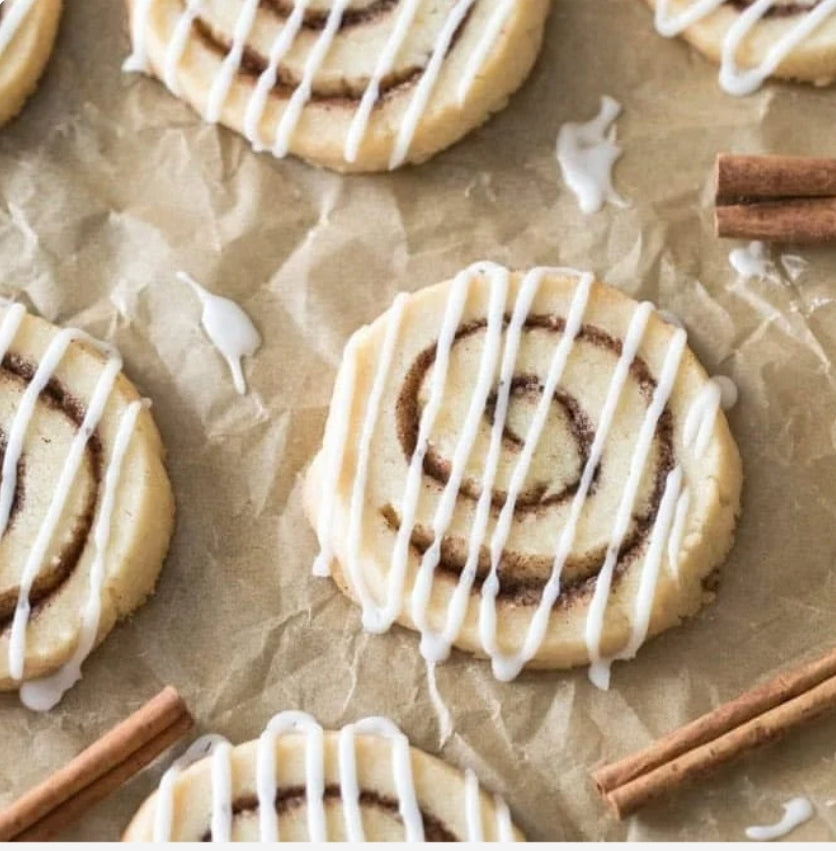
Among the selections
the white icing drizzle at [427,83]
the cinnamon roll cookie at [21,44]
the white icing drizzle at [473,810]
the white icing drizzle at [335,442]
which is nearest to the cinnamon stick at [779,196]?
the white icing drizzle at [427,83]

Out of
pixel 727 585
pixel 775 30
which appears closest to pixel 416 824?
pixel 727 585

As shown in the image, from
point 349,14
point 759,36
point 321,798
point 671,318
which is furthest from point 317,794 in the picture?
point 759,36

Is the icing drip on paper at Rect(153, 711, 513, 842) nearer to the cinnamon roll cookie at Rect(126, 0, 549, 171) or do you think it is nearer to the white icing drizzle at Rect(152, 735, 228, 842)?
the white icing drizzle at Rect(152, 735, 228, 842)

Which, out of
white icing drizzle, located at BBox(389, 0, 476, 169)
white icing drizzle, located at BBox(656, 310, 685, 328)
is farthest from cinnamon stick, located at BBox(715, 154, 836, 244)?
white icing drizzle, located at BBox(389, 0, 476, 169)

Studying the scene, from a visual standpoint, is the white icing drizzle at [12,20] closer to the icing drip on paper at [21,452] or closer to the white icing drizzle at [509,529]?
the icing drip on paper at [21,452]

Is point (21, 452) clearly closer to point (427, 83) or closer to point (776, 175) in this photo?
point (427, 83)

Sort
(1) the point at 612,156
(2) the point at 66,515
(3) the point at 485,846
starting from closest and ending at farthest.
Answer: (3) the point at 485,846
(2) the point at 66,515
(1) the point at 612,156

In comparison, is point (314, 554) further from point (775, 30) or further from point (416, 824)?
point (775, 30)
